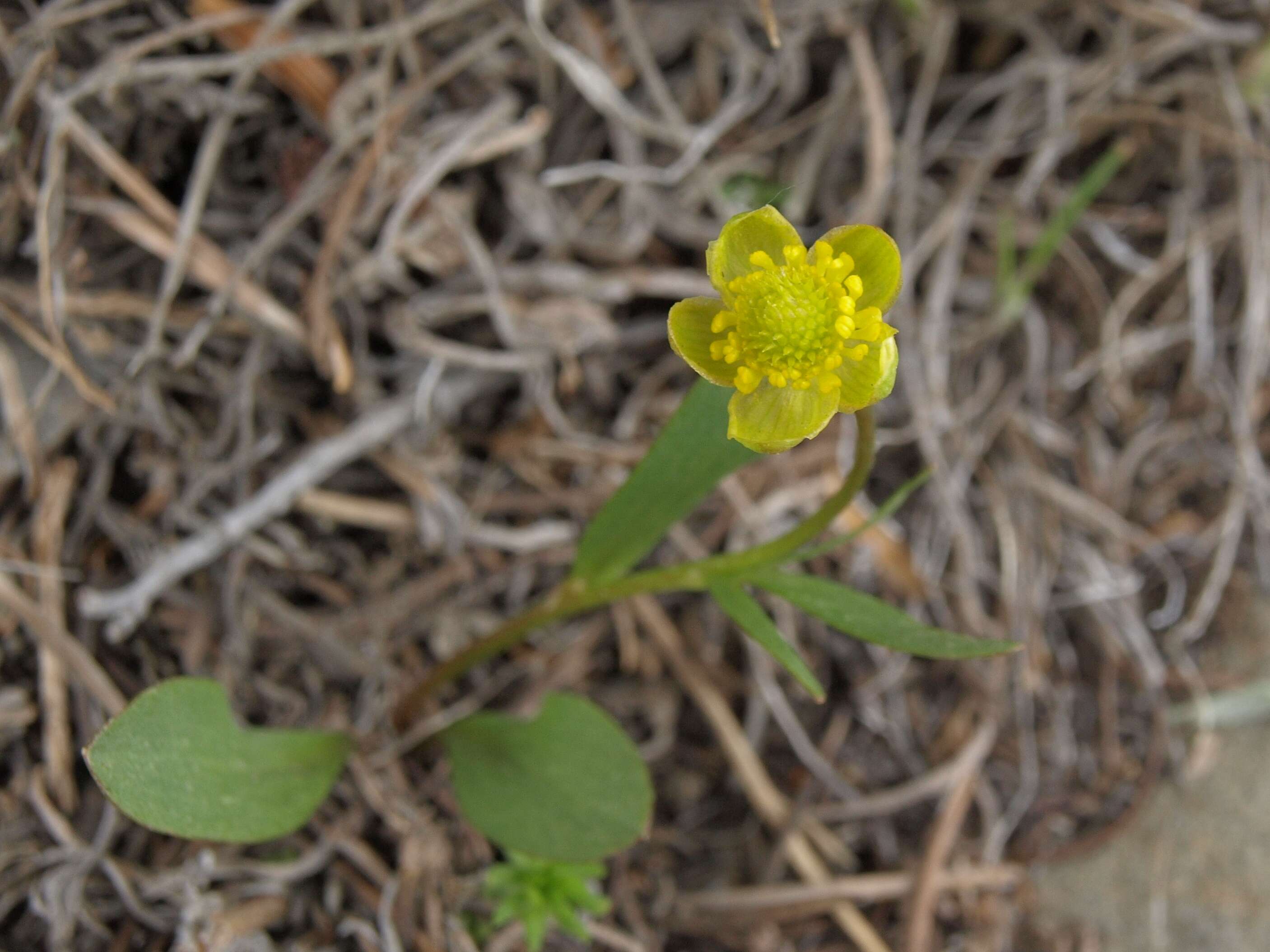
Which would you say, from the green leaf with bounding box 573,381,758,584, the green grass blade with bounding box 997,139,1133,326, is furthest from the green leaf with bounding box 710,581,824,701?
the green grass blade with bounding box 997,139,1133,326

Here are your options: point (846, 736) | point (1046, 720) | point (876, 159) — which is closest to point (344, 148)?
point (876, 159)

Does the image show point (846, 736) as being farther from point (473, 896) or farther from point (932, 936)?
point (473, 896)

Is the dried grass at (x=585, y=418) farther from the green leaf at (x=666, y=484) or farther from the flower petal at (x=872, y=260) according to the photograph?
the flower petal at (x=872, y=260)

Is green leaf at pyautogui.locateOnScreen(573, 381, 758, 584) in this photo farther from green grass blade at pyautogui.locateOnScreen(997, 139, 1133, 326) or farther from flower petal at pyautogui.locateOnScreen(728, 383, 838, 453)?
green grass blade at pyautogui.locateOnScreen(997, 139, 1133, 326)

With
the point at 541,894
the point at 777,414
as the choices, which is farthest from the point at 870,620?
the point at 541,894

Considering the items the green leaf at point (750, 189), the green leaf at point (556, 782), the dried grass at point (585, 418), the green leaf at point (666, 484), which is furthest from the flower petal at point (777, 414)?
the green leaf at point (750, 189)

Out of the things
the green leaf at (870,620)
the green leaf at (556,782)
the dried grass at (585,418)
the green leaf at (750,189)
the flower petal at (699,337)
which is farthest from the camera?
the green leaf at (750,189)
